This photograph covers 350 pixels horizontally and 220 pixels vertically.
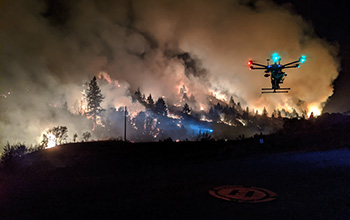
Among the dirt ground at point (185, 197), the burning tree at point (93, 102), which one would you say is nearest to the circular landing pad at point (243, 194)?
the dirt ground at point (185, 197)

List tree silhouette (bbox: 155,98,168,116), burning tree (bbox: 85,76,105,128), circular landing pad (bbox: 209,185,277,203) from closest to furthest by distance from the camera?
circular landing pad (bbox: 209,185,277,203), burning tree (bbox: 85,76,105,128), tree silhouette (bbox: 155,98,168,116)

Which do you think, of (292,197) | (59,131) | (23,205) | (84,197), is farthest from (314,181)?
(59,131)

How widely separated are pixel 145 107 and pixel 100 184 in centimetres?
8785

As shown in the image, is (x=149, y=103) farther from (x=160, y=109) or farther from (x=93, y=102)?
Answer: (x=93, y=102)

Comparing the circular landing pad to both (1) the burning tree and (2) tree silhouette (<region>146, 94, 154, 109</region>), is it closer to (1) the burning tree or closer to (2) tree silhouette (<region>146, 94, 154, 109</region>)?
(1) the burning tree

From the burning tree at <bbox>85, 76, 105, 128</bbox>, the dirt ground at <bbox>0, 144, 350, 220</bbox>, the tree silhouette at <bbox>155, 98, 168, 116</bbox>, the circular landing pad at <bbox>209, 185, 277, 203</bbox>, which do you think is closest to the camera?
the dirt ground at <bbox>0, 144, 350, 220</bbox>

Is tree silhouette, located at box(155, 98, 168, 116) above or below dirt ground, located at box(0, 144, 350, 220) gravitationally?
above

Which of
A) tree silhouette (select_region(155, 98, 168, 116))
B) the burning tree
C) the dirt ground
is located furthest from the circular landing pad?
tree silhouette (select_region(155, 98, 168, 116))

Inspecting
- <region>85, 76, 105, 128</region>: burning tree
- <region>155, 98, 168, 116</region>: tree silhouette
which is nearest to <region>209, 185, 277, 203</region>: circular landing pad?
<region>85, 76, 105, 128</region>: burning tree

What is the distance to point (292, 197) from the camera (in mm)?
7379

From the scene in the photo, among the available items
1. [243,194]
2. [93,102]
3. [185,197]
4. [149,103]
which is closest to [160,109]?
[149,103]

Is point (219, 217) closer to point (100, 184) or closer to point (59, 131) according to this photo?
point (100, 184)

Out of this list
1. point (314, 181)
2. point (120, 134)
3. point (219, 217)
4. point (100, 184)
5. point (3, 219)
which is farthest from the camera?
point (120, 134)

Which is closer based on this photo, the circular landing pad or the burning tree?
the circular landing pad
